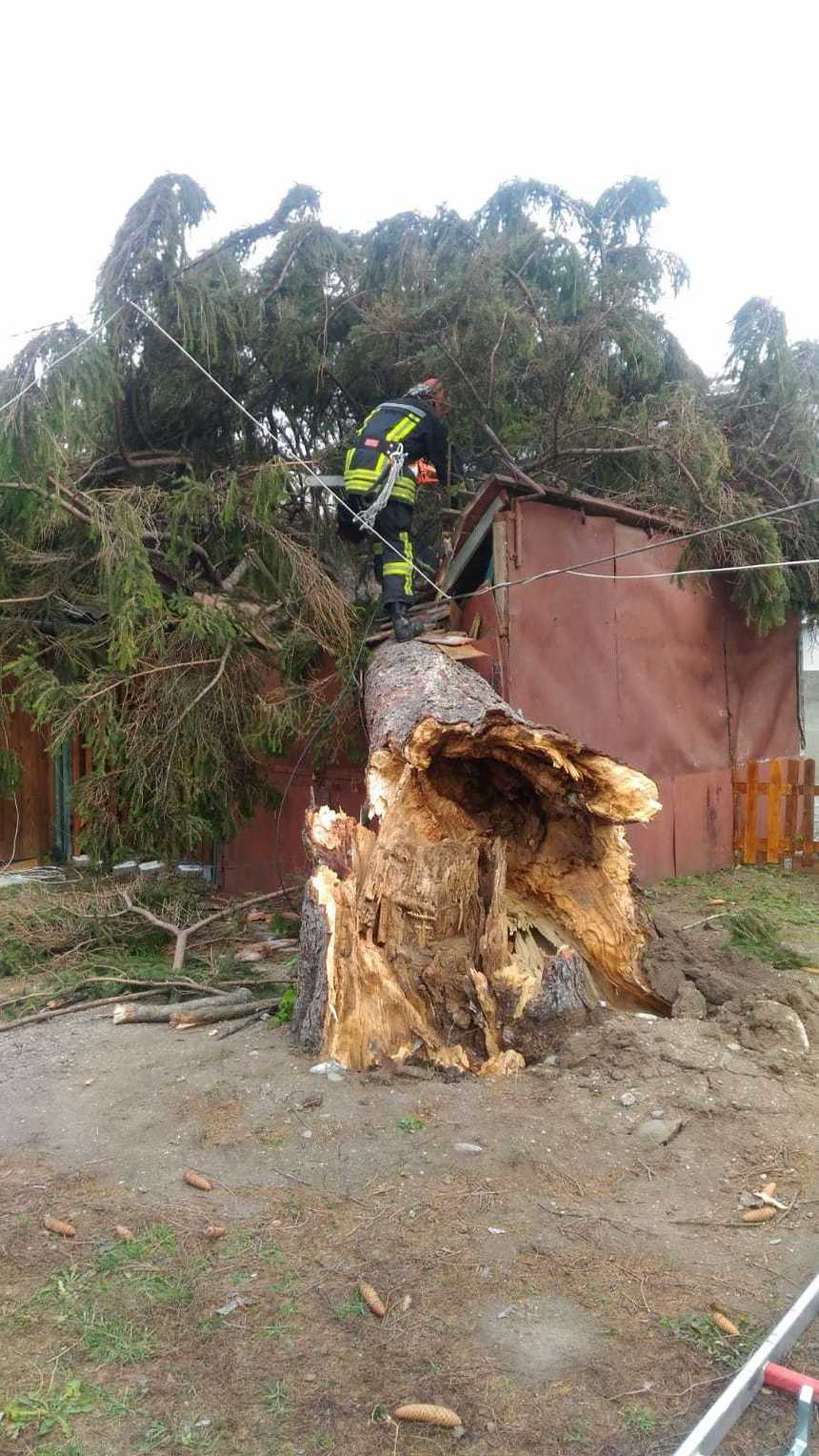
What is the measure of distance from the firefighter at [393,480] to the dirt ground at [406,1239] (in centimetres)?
323

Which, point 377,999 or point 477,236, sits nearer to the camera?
point 377,999

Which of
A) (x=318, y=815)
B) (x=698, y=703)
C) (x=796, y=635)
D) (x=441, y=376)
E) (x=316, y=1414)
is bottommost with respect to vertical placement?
(x=316, y=1414)

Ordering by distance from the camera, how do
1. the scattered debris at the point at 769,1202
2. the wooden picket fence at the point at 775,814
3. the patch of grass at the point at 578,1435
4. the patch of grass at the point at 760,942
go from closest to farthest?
Answer: the patch of grass at the point at 578,1435, the scattered debris at the point at 769,1202, the patch of grass at the point at 760,942, the wooden picket fence at the point at 775,814

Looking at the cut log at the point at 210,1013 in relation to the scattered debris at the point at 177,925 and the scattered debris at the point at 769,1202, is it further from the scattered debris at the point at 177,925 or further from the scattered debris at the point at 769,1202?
the scattered debris at the point at 769,1202

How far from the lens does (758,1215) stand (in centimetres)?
302

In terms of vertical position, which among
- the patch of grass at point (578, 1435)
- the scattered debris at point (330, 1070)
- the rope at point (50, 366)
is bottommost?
the patch of grass at point (578, 1435)

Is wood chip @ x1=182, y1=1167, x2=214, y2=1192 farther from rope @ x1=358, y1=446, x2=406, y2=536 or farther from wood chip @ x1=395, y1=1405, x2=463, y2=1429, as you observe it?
rope @ x1=358, y1=446, x2=406, y2=536

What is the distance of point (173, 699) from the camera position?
6.60 meters

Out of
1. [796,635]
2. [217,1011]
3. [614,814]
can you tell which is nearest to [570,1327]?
[614,814]

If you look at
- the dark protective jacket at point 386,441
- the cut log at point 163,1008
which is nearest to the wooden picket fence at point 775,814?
the dark protective jacket at point 386,441

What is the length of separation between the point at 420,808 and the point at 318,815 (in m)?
0.52

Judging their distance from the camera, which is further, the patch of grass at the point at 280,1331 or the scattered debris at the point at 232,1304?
the scattered debris at the point at 232,1304

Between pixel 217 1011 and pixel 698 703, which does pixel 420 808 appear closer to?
pixel 217 1011

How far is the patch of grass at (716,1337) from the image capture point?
92.4 inches
